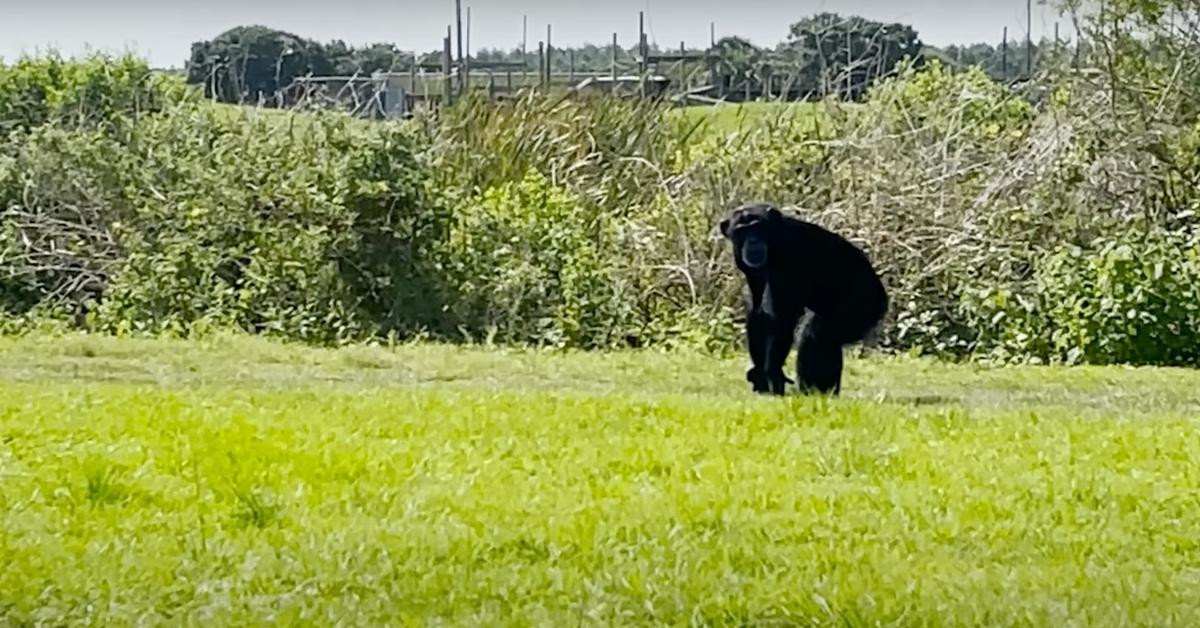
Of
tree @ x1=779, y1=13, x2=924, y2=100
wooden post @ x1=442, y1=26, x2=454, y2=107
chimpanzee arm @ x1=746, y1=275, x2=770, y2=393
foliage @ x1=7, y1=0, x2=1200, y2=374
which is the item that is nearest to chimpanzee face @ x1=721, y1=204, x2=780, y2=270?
chimpanzee arm @ x1=746, y1=275, x2=770, y2=393

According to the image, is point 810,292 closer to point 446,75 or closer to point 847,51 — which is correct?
point 847,51

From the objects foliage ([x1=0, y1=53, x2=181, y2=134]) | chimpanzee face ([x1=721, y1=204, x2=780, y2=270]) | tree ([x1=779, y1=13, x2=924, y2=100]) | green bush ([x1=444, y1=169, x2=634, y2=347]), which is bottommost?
green bush ([x1=444, y1=169, x2=634, y2=347])

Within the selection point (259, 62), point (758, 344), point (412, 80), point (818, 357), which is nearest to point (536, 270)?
point (758, 344)

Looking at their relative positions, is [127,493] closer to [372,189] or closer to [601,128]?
[372,189]

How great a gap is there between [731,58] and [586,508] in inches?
708

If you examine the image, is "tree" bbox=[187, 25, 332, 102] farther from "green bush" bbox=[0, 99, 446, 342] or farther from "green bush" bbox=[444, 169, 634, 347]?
"green bush" bbox=[444, 169, 634, 347]

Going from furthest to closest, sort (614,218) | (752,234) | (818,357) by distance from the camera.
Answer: (614,218)
(818,357)
(752,234)

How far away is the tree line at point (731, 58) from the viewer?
2039 centimetres

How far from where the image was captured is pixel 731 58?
974 inches

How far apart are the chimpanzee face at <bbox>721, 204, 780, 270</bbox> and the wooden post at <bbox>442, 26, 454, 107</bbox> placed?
10.3 metres

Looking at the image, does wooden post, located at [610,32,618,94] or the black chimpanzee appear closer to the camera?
the black chimpanzee

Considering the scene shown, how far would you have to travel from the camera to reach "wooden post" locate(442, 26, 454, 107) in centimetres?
2152

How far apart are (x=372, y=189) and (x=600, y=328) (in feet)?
8.94

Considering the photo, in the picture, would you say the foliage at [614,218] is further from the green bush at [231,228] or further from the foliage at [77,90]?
the foliage at [77,90]
